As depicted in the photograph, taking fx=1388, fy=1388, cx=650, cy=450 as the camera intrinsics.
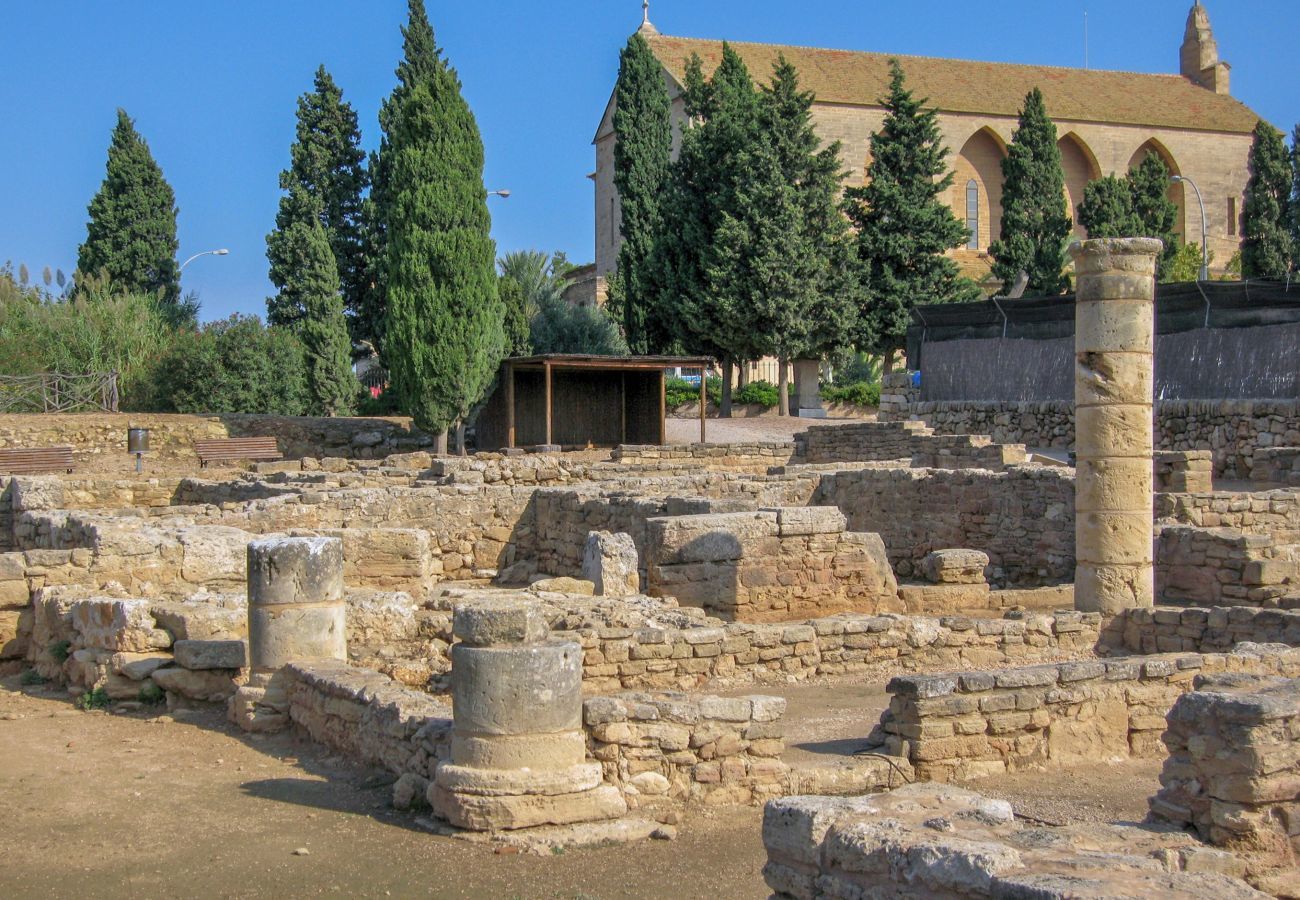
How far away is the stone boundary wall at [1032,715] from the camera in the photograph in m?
7.73

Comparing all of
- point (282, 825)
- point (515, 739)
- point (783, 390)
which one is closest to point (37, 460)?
point (783, 390)

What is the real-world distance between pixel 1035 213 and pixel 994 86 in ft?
46.9

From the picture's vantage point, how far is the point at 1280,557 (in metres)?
13.0

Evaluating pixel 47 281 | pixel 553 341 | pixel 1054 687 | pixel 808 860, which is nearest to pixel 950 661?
pixel 1054 687

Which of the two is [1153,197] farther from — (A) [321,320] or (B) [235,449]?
(B) [235,449]

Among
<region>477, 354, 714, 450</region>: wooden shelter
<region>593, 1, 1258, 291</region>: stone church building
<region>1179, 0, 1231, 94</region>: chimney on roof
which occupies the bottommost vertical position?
<region>477, 354, 714, 450</region>: wooden shelter

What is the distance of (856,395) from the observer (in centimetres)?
4438

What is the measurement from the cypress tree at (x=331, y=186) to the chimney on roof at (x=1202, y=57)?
134 feet

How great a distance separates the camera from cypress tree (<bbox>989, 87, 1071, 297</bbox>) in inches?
1751

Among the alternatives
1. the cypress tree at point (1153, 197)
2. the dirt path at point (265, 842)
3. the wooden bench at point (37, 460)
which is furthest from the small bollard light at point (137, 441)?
the cypress tree at point (1153, 197)

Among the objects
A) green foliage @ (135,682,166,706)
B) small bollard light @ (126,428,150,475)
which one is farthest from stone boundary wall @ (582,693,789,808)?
small bollard light @ (126,428,150,475)

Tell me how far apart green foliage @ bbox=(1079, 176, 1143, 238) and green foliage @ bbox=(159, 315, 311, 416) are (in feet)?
88.6

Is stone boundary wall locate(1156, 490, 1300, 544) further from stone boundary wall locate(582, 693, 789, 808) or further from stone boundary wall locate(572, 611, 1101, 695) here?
stone boundary wall locate(582, 693, 789, 808)

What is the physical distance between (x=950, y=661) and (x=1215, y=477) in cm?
1482
